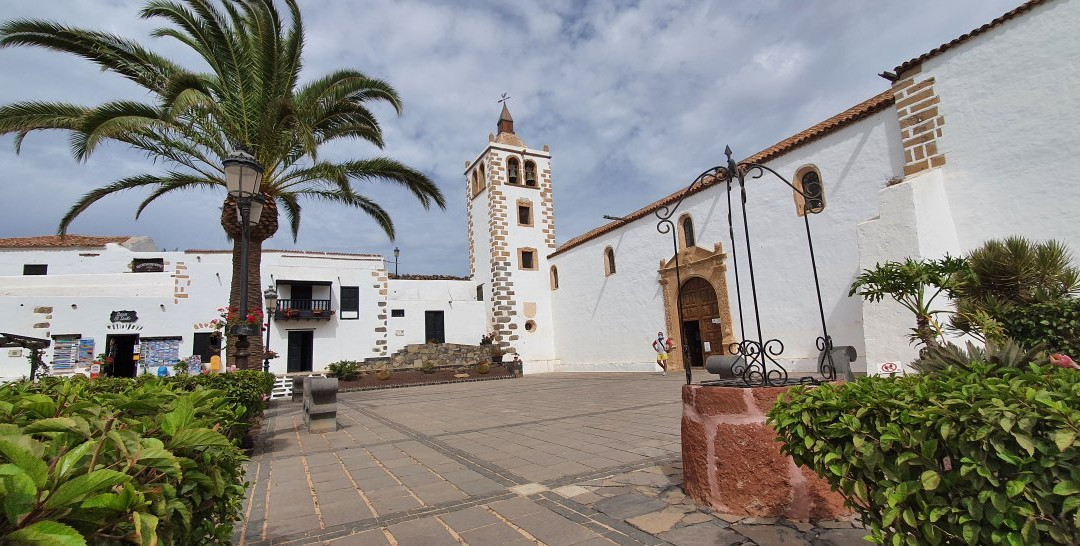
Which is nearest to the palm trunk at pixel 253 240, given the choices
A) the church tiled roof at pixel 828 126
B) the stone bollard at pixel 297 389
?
the stone bollard at pixel 297 389

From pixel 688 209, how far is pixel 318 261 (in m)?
14.4

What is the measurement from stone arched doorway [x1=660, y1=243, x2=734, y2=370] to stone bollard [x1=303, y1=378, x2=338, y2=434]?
9628mm

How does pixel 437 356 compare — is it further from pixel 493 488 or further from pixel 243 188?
pixel 493 488

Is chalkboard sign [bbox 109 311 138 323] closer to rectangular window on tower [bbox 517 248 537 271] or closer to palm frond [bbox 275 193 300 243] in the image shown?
palm frond [bbox 275 193 300 243]

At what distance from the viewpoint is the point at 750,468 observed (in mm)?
3242

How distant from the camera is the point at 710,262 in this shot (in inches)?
585

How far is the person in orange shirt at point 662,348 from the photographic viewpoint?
15867mm

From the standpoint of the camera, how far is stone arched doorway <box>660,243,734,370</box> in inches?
571

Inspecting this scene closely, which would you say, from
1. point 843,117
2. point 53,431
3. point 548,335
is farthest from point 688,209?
point 53,431

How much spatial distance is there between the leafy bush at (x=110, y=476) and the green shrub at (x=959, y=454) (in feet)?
6.90

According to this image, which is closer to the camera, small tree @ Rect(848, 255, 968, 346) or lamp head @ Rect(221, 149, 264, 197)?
lamp head @ Rect(221, 149, 264, 197)

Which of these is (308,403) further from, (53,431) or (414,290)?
(414,290)

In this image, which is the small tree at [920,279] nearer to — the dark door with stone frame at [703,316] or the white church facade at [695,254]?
the white church facade at [695,254]

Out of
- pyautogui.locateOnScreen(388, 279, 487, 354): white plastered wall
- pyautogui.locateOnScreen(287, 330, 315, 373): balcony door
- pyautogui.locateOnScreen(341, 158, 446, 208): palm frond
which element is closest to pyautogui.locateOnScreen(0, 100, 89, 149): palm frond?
pyautogui.locateOnScreen(341, 158, 446, 208): palm frond
